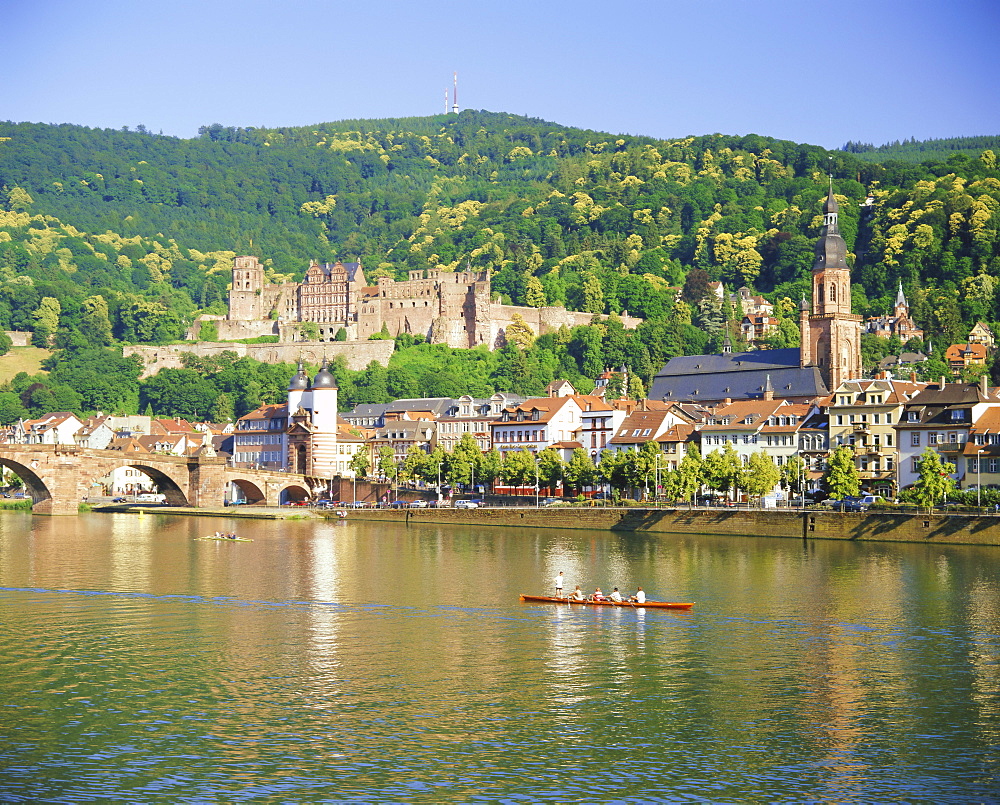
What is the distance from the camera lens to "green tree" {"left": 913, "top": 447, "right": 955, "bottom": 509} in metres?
70.9

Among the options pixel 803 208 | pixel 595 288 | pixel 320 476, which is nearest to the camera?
pixel 320 476

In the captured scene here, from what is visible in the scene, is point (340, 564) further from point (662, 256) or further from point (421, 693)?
point (662, 256)

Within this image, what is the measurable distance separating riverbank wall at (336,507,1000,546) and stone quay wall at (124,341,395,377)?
68330 millimetres

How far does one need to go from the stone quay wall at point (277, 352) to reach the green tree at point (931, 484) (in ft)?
304

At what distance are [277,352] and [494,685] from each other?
432 ft

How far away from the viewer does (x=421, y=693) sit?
1356 inches

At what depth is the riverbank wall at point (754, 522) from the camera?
67312 mm

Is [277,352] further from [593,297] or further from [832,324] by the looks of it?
[832,324]

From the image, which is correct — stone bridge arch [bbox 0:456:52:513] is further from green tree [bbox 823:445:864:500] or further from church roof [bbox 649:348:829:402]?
green tree [bbox 823:445:864:500]

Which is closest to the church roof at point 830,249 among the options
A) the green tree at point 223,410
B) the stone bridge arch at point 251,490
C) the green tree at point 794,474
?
the green tree at point 794,474

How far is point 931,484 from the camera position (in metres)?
71.1

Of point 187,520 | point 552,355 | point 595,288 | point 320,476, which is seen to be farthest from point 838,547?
point 595,288

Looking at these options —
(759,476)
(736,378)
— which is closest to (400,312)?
(736,378)

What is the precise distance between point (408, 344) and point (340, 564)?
334 ft
